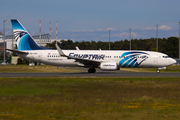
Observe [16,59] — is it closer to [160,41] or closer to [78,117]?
[160,41]

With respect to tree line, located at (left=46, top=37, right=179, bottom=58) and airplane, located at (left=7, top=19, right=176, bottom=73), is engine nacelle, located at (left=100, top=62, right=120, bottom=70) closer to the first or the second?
airplane, located at (left=7, top=19, right=176, bottom=73)

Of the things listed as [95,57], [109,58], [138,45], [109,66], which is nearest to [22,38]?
[95,57]

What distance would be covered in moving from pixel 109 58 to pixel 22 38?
516 inches

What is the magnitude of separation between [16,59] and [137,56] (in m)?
63.6

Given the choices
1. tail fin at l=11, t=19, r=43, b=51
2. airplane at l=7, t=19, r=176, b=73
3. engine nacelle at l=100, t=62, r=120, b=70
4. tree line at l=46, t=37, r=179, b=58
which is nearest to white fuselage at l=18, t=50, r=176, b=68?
airplane at l=7, t=19, r=176, b=73

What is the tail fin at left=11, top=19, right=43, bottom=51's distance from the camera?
36.5m

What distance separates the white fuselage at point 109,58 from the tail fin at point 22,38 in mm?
982

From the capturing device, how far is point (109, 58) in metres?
35.2

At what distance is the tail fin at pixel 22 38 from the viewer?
120 ft

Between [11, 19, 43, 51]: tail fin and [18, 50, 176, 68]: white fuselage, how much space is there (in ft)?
3.22

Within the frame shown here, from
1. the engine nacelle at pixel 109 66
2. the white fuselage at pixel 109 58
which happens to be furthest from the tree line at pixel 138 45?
the engine nacelle at pixel 109 66

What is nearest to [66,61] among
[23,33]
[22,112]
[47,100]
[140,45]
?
[23,33]

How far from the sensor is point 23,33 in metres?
36.9

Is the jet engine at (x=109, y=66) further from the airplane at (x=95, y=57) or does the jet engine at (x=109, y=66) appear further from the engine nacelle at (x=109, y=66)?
the airplane at (x=95, y=57)
